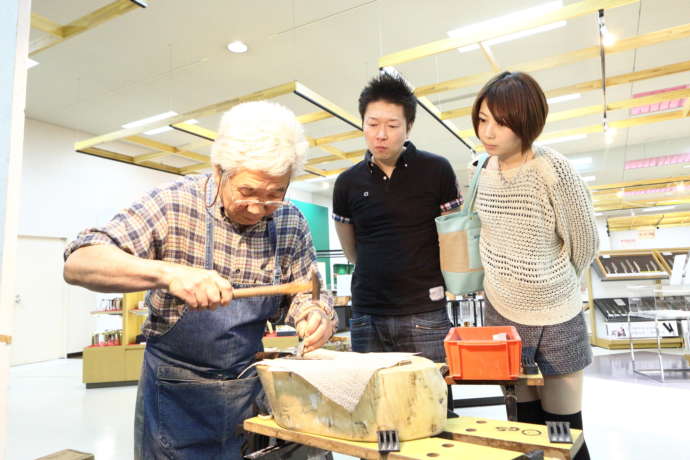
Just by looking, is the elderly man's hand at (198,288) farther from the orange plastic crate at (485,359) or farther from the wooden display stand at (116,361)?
the wooden display stand at (116,361)

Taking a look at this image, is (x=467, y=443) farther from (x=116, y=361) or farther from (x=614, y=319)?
(x=614, y=319)

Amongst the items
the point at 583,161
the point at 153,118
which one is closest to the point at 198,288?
the point at 153,118

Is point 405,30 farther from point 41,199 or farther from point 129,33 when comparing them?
point 41,199

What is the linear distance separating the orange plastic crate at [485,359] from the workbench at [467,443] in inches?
9.3

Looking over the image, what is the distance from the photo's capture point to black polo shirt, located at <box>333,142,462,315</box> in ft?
5.92

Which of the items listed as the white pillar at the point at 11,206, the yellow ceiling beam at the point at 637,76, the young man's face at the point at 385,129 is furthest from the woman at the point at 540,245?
the yellow ceiling beam at the point at 637,76

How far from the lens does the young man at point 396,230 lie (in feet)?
5.86

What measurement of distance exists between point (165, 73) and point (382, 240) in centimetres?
560

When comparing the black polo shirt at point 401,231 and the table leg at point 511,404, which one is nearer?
the table leg at point 511,404

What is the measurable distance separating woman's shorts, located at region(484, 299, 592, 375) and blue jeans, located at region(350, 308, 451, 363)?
0.38m

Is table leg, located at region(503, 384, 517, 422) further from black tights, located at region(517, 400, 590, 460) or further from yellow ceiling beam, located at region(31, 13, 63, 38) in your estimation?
yellow ceiling beam, located at region(31, 13, 63, 38)

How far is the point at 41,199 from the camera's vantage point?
8.13m

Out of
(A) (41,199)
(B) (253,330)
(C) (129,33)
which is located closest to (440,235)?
(B) (253,330)

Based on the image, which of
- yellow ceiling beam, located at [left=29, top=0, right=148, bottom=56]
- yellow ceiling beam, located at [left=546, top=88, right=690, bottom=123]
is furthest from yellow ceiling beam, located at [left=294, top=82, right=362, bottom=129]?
yellow ceiling beam, located at [left=546, top=88, right=690, bottom=123]
